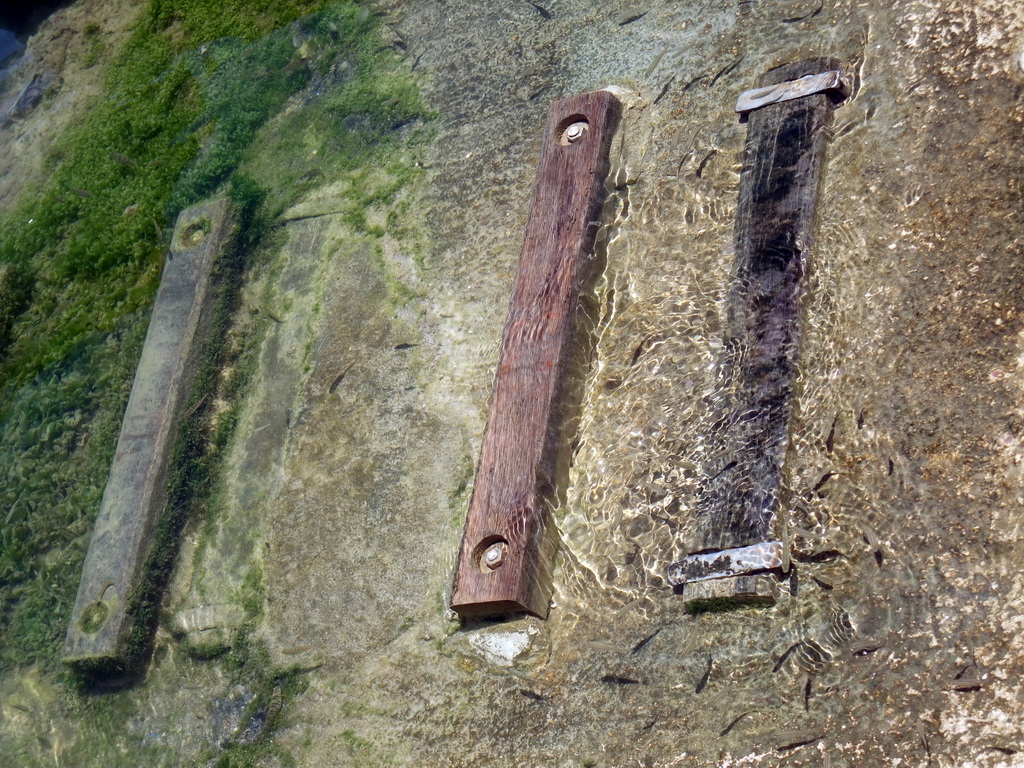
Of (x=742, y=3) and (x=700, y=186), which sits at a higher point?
(x=742, y=3)

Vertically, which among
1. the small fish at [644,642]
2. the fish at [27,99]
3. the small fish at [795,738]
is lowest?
the small fish at [795,738]

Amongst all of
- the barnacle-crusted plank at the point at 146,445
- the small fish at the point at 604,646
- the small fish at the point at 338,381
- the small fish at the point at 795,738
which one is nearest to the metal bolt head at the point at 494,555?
the small fish at the point at 604,646

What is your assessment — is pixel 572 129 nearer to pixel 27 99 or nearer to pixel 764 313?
pixel 764 313

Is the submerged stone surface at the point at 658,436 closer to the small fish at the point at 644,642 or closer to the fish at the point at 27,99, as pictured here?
the small fish at the point at 644,642

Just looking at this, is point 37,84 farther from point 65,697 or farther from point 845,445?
point 845,445

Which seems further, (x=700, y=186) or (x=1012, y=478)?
A: (x=700, y=186)

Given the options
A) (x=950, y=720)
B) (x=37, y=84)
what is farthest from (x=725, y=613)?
(x=37, y=84)

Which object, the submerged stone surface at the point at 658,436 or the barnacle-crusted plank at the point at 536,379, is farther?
the barnacle-crusted plank at the point at 536,379

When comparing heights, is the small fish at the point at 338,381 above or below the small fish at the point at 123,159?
below
